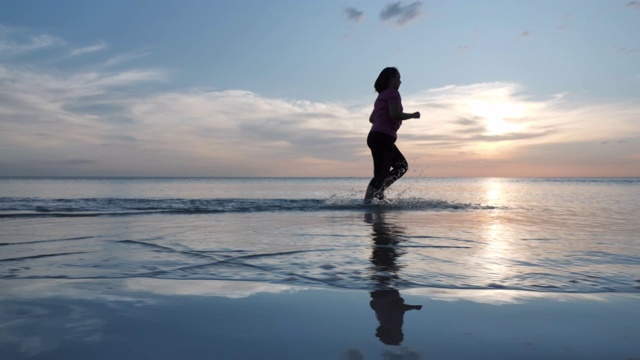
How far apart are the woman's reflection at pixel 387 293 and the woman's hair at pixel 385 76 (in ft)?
15.6

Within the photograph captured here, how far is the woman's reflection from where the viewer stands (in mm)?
1548

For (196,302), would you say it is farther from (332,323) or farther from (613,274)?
(613,274)

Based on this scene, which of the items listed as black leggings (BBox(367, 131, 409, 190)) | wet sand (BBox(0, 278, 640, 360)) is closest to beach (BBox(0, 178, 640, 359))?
wet sand (BBox(0, 278, 640, 360))

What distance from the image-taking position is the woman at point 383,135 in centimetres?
825

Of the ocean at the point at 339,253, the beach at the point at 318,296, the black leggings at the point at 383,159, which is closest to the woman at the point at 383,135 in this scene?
the black leggings at the point at 383,159

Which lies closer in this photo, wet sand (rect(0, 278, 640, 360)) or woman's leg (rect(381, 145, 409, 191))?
wet sand (rect(0, 278, 640, 360))

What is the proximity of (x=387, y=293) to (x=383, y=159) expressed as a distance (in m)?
6.33

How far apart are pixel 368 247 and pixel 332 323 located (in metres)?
1.87

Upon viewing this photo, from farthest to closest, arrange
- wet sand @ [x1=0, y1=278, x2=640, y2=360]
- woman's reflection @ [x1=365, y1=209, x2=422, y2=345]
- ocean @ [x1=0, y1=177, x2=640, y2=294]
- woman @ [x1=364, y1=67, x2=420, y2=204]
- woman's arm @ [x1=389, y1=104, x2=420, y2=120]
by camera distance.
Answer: woman @ [x1=364, y1=67, x2=420, y2=204] → woman's arm @ [x1=389, y1=104, x2=420, y2=120] → ocean @ [x1=0, y1=177, x2=640, y2=294] → woman's reflection @ [x1=365, y1=209, x2=422, y2=345] → wet sand @ [x1=0, y1=278, x2=640, y2=360]

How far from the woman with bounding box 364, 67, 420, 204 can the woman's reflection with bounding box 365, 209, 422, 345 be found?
426cm

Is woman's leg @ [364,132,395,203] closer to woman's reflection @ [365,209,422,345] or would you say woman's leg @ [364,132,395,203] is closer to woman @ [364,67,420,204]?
woman @ [364,67,420,204]

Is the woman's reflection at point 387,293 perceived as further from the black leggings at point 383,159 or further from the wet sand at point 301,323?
the black leggings at point 383,159

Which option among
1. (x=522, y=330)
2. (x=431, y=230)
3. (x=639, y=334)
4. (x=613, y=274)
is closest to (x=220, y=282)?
(x=522, y=330)

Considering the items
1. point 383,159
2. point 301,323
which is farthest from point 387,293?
point 383,159
